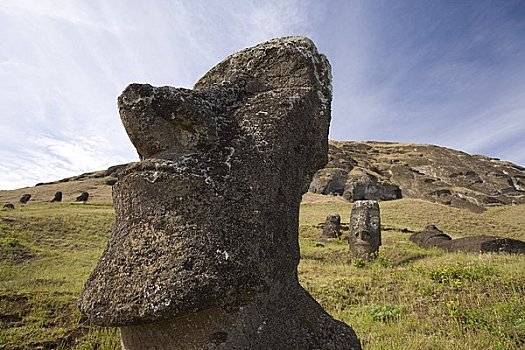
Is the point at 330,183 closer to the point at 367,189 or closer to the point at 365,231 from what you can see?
the point at 367,189

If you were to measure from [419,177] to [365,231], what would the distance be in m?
66.9

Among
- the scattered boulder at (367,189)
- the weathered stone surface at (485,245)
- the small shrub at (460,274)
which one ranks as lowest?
the small shrub at (460,274)

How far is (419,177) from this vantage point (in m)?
78.4

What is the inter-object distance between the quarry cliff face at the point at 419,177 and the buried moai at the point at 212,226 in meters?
37.1

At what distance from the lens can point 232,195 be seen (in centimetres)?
245

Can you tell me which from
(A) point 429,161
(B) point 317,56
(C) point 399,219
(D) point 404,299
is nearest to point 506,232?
(C) point 399,219

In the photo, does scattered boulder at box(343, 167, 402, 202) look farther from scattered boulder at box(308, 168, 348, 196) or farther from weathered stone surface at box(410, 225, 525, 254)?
weathered stone surface at box(410, 225, 525, 254)

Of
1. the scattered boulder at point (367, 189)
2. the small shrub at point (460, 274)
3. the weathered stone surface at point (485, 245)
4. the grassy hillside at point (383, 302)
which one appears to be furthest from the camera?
the scattered boulder at point (367, 189)

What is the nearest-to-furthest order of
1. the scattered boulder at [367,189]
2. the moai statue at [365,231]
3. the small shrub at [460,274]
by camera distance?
the small shrub at [460,274] < the moai statue at [365,231] < the scattered boulder at [367,189]

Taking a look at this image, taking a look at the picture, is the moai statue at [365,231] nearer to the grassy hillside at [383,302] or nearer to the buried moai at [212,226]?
the grassy hillside at [383,302]

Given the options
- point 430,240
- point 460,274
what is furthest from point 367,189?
point 460,274

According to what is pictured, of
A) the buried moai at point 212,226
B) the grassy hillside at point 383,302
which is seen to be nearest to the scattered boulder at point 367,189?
the grassy hillside at point 383,302

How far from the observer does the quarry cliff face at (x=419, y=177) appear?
63.3m

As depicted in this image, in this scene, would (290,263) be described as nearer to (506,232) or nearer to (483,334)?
(483,334)
